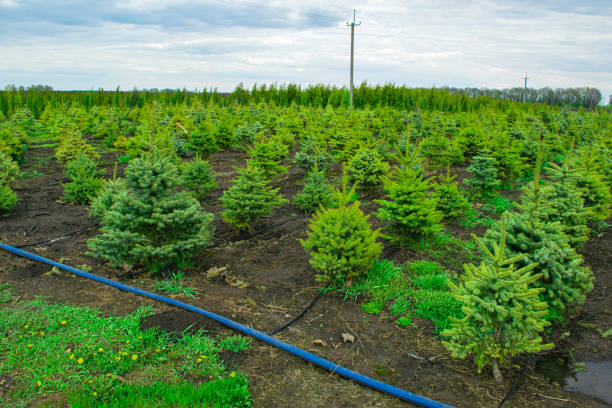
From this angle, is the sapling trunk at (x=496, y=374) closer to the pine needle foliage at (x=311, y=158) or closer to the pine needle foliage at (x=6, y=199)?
the pine needle foliage at (x=311, y=158)

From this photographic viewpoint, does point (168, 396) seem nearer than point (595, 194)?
Yes

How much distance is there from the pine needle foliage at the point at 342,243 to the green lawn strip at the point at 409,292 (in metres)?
0.33

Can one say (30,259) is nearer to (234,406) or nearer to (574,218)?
(234,406)

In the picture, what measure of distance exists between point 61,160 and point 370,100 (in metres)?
23.1

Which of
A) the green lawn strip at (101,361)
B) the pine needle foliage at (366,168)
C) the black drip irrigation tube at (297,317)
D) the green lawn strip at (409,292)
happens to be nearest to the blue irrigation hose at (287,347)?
the black drip irrigation tube at (297,317)

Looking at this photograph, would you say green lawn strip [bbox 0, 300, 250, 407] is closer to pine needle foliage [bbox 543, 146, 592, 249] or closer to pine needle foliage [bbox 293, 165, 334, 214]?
pine needle foliage [bbox 293, 165, 334, 214]

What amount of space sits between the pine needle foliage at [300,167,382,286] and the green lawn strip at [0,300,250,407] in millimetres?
1822

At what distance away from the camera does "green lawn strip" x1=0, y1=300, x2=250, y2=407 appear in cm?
343

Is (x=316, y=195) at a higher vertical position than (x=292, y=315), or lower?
higher

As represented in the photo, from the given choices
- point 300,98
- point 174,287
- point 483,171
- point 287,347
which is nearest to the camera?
point 287,347

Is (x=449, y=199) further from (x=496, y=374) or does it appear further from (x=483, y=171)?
(x=496, y=374)

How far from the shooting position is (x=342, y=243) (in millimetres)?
5336

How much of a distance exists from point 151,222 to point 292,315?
2.45 metres

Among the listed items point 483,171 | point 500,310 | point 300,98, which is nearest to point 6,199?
point 500,310
